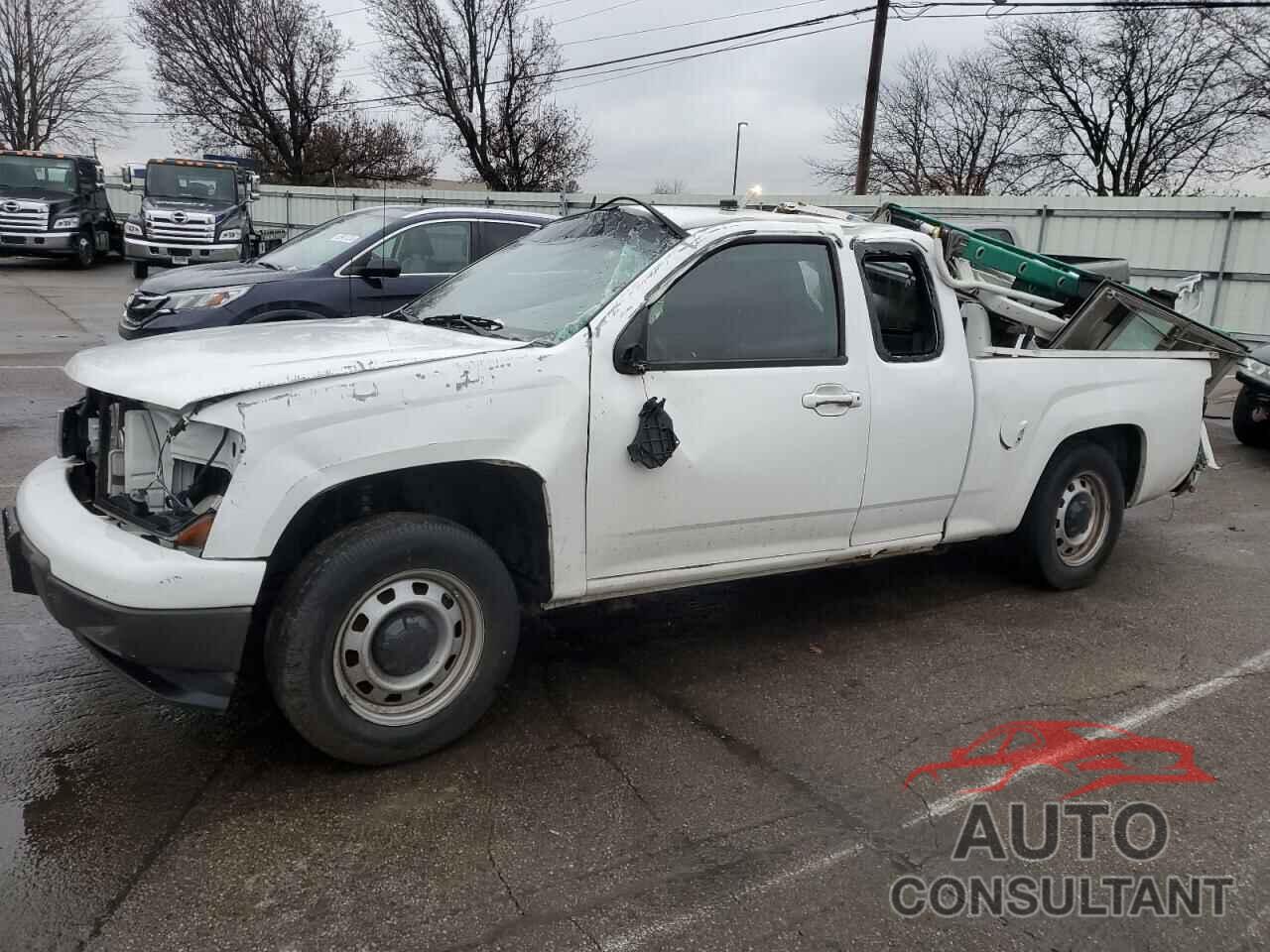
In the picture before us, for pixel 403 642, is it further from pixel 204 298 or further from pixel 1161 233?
pixel 1161 233

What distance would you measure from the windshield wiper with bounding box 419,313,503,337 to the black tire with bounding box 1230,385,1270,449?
857 cm

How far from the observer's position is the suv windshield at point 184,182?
2156cm

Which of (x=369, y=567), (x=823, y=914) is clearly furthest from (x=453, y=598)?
(x=823, y=914)

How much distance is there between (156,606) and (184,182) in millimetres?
21506

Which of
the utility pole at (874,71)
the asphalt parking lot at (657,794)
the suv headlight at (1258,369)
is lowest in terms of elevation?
the asphalt parking lot at (657,794)

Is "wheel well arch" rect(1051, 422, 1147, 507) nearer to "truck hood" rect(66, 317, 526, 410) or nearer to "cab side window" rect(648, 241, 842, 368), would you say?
"cab side window" rect(648, 241, 842, 368)

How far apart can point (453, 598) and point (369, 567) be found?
0.35m

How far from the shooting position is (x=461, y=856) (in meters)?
2.89

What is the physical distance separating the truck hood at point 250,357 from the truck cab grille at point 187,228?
62.2 ft

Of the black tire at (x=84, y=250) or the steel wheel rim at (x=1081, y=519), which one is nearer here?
the steel wheel rim at (x=1081, y=519)

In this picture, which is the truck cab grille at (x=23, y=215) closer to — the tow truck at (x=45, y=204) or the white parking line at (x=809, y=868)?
the tow truck at (x=45, y=204)

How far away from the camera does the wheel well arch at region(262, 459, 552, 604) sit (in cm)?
327

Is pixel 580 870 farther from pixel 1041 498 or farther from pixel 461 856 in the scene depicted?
pixel 1041 498

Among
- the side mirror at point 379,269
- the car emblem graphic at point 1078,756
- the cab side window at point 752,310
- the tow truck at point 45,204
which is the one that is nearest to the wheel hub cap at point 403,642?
the cab side window at point 752,310
